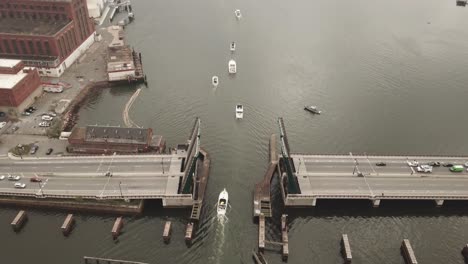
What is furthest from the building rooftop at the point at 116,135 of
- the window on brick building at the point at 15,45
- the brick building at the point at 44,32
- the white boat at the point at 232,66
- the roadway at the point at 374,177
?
the window on brick building at the point at 15,45

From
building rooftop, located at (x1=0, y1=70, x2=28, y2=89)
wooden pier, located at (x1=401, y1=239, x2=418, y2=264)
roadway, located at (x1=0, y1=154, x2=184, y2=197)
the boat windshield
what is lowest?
wooden pier, located at (x1=401, y1=239, x2=418, y2=264)

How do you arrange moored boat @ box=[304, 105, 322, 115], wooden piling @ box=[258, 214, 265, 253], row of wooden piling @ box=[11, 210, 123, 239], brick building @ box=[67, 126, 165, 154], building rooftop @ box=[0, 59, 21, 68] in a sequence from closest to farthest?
wooden piling @ box=[258, 214, 265, 253]
row of wooden piling @ box=[11, 210, 123, 239]
brick building @ box=[67, 126, 165, 154]
building rooftop @ box=[0, 59, 21, 68]
moored boat @ box=[304, 105, 322, 115]

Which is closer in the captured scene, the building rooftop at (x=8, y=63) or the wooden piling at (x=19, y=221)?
the wooden piling at (x=19, y=221)

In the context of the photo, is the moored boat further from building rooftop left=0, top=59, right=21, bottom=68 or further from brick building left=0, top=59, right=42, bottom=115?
building rooftop left=0, top=59, right=21, bottom=68

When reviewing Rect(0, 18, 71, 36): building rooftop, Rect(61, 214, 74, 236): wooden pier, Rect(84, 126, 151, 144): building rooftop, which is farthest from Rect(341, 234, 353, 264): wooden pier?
Rect(0, 18, 71, 36): building rooftop

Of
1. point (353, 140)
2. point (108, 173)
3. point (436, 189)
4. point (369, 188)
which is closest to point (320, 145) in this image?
point (353, 140)

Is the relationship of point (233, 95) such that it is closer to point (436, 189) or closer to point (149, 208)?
point (149, 208)

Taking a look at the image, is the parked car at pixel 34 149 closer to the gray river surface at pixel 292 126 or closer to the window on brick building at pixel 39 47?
the gray river surface at pixel 292 126

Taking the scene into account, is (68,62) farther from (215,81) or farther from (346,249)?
(346,249)
